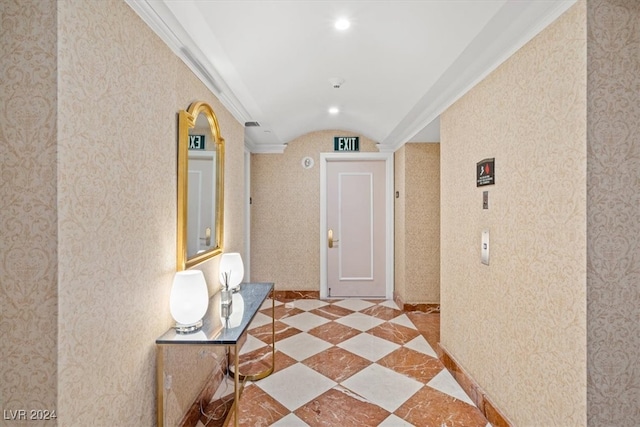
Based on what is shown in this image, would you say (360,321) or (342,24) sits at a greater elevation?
(342,24)

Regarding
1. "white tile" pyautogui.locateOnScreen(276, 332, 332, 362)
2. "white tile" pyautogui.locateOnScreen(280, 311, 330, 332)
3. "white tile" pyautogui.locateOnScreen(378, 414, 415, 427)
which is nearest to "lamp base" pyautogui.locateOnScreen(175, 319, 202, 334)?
"white tile" pyautogui.locateOnScreen(378, 414, 415, 427)

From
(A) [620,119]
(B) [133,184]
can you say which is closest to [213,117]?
(B) [133,184]

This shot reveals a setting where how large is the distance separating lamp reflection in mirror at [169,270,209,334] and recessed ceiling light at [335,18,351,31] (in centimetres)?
157

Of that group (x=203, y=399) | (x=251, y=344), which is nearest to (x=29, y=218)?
(x=203, y=399)

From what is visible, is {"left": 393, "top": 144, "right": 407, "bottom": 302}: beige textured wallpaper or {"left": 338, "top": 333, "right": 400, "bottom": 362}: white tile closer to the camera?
{"left": 338, "top": 333, "right": 400, "bottom": 362}: white tile

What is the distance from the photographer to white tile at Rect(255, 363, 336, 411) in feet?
7.14

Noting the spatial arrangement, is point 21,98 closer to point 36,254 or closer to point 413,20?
point 36,254

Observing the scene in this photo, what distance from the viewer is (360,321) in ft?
11.9

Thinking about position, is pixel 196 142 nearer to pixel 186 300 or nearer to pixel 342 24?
pixel 186 300

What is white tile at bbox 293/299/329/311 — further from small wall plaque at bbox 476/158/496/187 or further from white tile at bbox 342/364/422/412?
small wall plaque at bbox 476/158/496/187

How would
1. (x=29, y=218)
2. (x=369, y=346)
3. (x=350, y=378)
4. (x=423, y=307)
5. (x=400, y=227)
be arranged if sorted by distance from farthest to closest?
(x=400, y=227)
(x=423, y=307)
(x=369, y=346)
(x=350, y=378)
(x=29, y=218)

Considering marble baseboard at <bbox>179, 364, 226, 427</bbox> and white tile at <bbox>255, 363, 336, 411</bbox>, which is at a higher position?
marble baseboard at <bbox>179, 364, 226, 427</bbox>

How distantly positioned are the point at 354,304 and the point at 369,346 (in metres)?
1.29

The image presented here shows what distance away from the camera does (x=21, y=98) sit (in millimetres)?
943
